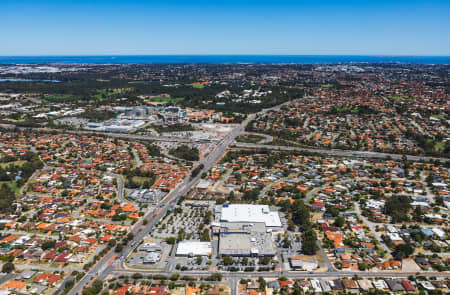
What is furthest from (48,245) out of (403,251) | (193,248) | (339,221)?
(403,251)

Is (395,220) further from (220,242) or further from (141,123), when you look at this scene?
(141,123)

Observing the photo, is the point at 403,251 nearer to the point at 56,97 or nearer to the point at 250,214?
the point at 250,214

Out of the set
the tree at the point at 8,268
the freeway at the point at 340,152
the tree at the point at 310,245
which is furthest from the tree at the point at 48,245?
the freeway at the point at 340,152

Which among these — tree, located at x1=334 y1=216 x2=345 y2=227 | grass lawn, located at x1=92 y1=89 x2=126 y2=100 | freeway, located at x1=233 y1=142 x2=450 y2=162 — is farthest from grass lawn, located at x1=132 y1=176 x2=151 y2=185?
grass lawn, located at x1=92 y1=89 x2=126 y2=100

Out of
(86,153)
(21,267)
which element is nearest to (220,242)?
(21,267)

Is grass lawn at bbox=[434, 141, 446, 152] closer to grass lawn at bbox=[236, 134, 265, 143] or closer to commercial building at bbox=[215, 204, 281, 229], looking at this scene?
grass lawn at bbox=[236, 134, 265, 143]

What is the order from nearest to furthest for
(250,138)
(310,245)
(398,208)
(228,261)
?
(228,261) → (310,245) → (398,208) → (250,138)

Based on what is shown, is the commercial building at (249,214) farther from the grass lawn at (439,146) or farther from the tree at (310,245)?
the grass lawn at (439,146)

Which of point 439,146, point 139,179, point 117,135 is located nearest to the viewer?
point 139,179
